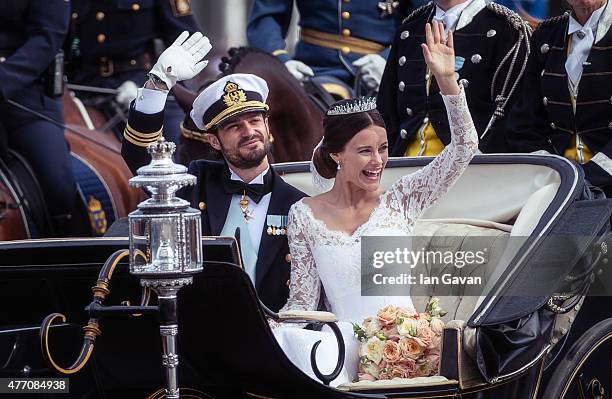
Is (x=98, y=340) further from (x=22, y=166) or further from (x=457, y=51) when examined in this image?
(x=22, y=166)

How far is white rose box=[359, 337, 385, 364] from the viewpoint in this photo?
491cm

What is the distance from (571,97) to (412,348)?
1.53 metres

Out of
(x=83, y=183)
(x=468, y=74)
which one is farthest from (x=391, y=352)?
(x=83, y=183)

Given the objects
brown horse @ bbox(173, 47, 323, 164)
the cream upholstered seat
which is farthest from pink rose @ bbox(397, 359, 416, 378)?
brown horse @ bbox(173, 47, 323, 164)

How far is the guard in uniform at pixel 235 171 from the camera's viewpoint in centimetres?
555

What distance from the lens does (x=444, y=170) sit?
211 inches

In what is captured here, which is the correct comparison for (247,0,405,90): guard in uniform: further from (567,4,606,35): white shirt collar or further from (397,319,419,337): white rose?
(397,319,419,337): white rose

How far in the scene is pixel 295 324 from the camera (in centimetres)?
526

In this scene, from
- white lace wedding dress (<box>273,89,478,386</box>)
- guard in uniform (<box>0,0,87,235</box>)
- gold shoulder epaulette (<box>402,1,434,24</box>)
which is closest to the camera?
white lace wedding dress (<box>273,89,478,386</box>)

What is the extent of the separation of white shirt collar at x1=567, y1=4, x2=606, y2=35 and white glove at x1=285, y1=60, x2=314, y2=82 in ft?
8.43

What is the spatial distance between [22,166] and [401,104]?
2.62m

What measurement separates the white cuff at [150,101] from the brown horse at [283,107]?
2.27 m

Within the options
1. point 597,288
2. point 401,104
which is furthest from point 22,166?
point 597,288

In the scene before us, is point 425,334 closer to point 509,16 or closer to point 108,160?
point 509,16
